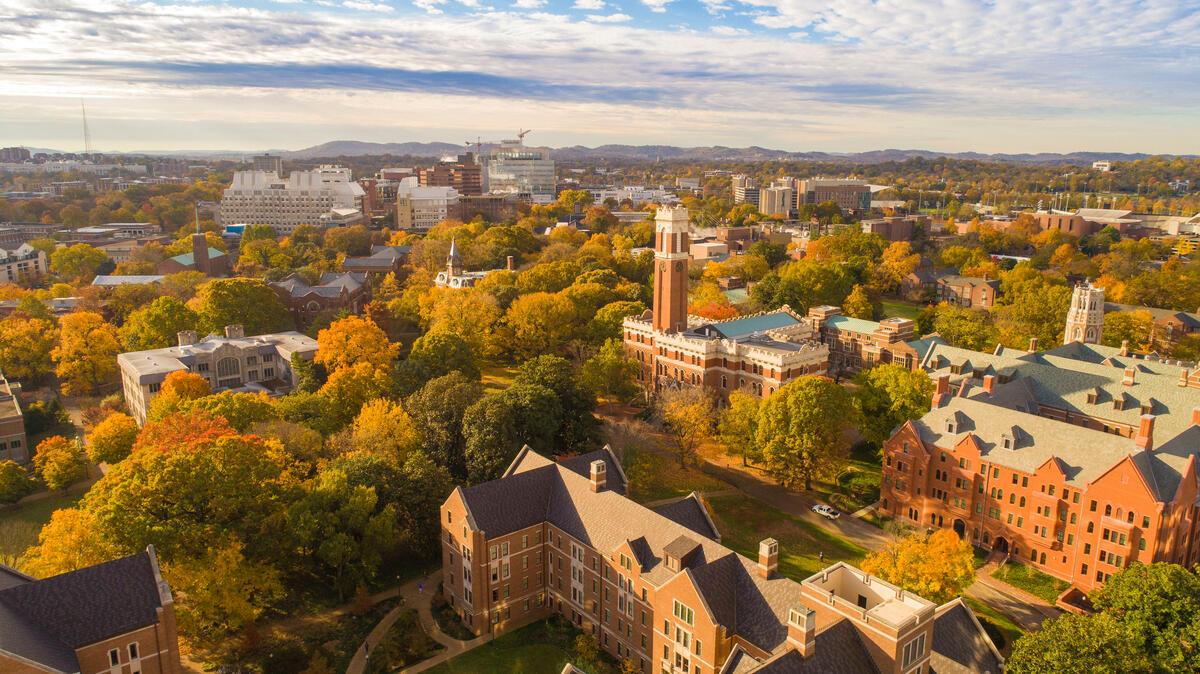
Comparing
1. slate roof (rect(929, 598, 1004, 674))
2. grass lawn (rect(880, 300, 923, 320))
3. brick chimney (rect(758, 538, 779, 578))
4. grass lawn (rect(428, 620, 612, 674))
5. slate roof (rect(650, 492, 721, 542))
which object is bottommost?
grass lawn (rect(428, 620, 612, 674))

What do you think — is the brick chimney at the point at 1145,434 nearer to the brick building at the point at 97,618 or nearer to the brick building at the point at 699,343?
the brick building at the point at 699,343

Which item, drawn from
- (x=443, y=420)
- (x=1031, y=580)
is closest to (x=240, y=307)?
(x=443, y=420)

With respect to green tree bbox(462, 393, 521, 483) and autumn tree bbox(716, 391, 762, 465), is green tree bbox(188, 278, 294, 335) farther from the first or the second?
autumn tree bbox(716, 391, 762, 465)

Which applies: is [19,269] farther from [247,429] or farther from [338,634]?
[338,634]

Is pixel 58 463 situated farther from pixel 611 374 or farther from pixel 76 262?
pixel 76 262

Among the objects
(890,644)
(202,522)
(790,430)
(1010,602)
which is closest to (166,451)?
(202,522)

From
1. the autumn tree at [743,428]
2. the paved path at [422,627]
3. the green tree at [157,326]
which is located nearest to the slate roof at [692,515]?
the paved path at [422,627]

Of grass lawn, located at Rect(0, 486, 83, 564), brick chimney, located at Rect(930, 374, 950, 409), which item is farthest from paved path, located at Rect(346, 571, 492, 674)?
brick chimney, located at Rect(930, 374, 950, 409)
